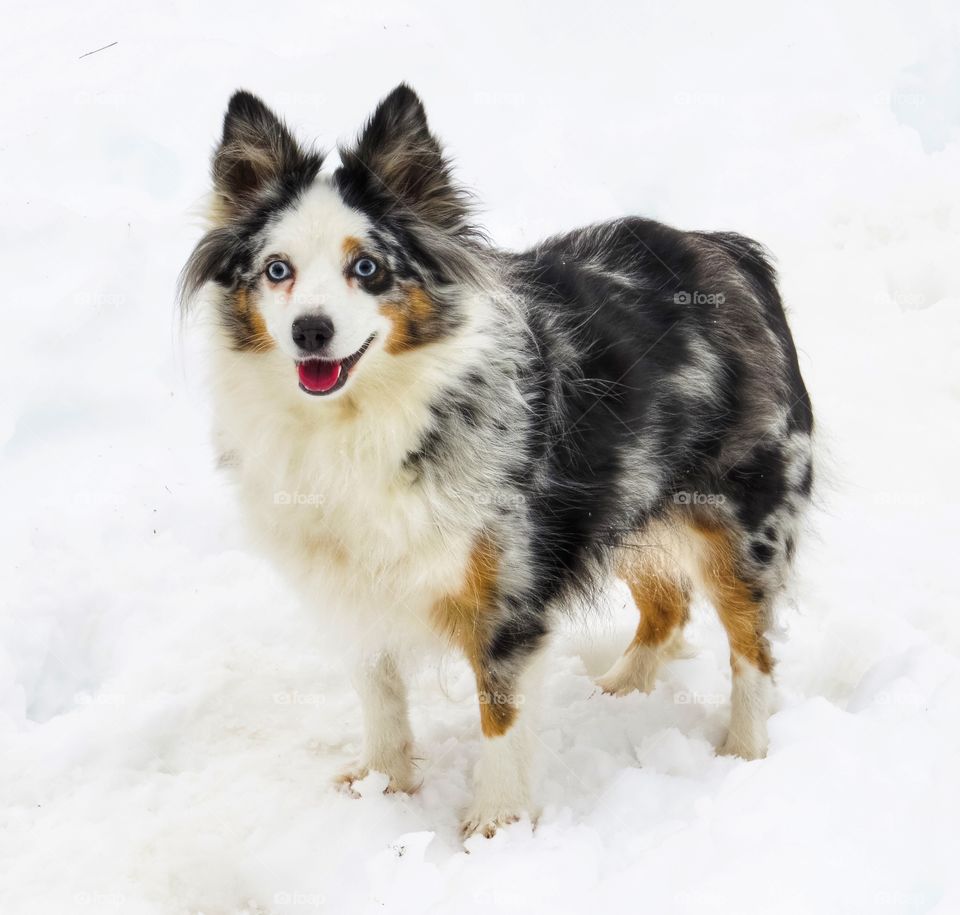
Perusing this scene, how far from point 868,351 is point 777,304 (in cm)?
282

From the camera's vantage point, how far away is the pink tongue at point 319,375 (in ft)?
10.00

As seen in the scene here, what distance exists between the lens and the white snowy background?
3184 millimetres

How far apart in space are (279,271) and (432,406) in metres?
0.61

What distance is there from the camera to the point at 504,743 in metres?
3.57

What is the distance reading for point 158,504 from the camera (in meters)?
5.17

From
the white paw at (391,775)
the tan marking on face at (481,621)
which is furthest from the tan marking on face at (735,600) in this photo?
the white paw at (391,775)

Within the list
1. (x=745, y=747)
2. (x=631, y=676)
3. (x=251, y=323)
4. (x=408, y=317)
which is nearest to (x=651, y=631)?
(x=631, y=676)

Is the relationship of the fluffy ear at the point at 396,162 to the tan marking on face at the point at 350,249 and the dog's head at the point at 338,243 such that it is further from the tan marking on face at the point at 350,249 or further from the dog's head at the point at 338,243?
the tan marking on face at the point at 350,249

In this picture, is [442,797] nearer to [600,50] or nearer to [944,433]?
[944,433]

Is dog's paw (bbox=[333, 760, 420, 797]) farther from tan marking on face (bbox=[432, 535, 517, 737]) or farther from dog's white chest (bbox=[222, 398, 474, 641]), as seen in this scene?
dog's white chest (bbox=[222, 398, 474, 641])

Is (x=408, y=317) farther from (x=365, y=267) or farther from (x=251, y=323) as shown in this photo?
(x=251, y=323)

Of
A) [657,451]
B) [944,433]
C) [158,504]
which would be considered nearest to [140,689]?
[158,504]

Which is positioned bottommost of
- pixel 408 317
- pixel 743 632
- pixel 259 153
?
pixel 743 632

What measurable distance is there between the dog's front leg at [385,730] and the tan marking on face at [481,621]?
40 cm
